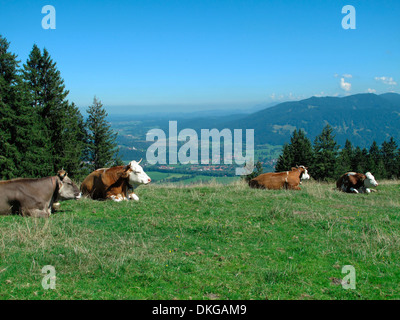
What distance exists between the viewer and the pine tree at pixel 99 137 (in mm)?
50156

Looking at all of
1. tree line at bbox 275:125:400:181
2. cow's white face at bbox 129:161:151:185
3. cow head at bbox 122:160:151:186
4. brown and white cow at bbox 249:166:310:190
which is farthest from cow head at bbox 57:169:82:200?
tree line at bbox 275:125:400:181

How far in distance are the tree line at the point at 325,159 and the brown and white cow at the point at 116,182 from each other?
1722 inches

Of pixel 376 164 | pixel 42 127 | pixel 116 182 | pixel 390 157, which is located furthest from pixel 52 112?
pixel 390 157

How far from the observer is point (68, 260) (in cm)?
633

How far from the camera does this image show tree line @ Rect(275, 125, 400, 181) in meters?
58.6

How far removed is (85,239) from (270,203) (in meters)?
7.46

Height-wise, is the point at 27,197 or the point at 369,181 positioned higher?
the point at 27,197

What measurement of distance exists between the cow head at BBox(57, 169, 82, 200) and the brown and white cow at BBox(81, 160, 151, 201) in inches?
66.7

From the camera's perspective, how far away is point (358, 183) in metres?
19.4

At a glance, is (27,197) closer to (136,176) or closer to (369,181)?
(136,176)

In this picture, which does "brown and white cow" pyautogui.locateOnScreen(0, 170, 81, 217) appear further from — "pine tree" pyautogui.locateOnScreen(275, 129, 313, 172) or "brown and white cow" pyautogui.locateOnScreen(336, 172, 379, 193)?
"pine tree" pyautogui.locateOnScreen(275, 129, 313, 172)

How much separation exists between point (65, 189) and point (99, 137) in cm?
4174
